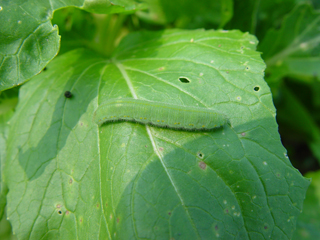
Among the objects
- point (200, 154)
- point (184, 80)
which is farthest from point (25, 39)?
point (200, 154)

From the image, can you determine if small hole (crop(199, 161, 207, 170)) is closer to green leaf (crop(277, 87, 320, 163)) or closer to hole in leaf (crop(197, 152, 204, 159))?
hole in leaf (crop(197, 152, 204, 159))

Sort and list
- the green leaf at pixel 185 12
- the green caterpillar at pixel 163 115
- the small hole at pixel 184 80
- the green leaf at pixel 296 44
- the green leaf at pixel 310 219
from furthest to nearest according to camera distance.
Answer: the green leaf at pixel 185 12
the green leaf at pixel 296 44
the green leaf at pixel 310 219
the small hole at pixel 184 80
the green caterpillar at pixel 163 115

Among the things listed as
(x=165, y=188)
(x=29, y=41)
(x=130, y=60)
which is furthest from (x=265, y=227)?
(x=29, y=41)

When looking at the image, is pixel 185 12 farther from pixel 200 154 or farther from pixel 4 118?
pixel 4 118

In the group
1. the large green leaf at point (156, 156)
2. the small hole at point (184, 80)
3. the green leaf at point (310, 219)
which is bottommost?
the green leaf at point (310, 219)

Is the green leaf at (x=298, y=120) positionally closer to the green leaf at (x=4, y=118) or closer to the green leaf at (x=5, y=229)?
the green leaf at (x=4, y=118)

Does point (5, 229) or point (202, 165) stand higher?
point (202, 165)

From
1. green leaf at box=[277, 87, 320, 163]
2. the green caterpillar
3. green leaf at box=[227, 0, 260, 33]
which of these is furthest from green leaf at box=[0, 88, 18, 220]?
green leaf at box=[277, 87, 320, 163]

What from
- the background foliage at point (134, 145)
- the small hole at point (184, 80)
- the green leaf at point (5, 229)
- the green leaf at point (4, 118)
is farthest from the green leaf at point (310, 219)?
the green leaf at point (5, 229)
